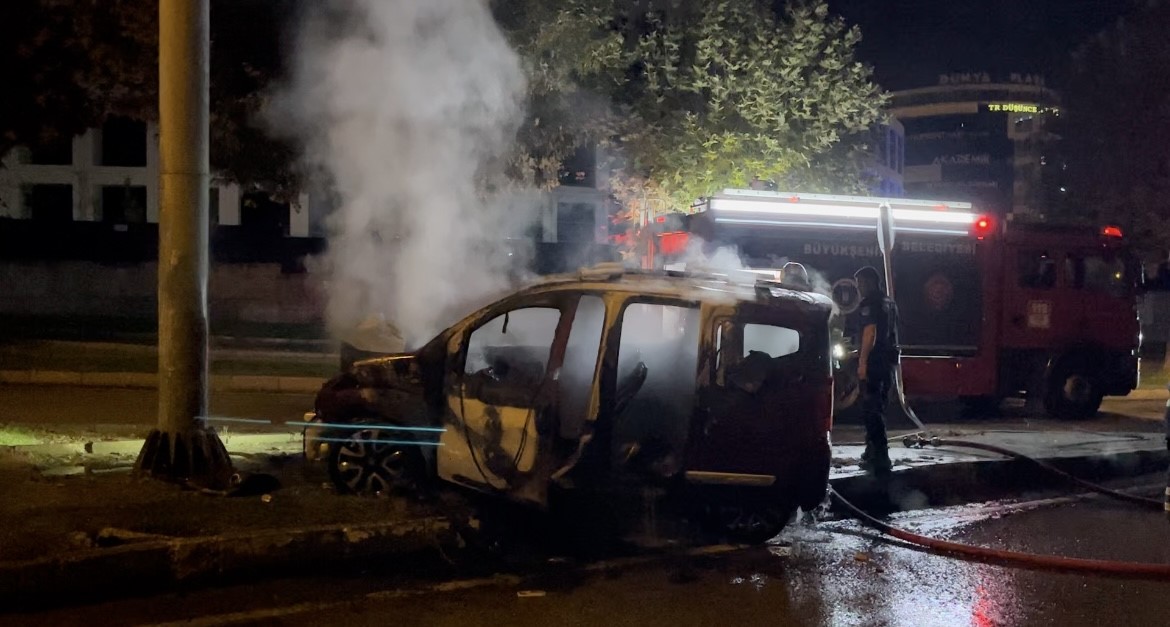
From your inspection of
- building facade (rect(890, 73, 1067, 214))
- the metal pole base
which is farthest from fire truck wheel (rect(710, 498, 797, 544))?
building facade (rect(890, 73, 1067, 214))

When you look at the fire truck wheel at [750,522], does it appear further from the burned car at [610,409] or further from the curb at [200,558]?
the curb at [200,558]

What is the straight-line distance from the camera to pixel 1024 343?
12992 mm

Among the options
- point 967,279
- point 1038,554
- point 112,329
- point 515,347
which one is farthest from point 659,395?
point 112,329

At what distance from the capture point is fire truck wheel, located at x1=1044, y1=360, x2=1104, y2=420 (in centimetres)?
1321

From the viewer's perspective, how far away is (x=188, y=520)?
234 inches

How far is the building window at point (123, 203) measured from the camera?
3700 cm

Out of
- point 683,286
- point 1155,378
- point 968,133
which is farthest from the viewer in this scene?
point 968,133

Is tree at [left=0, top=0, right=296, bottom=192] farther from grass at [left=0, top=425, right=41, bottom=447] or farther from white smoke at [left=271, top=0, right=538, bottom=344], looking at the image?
grass at [left=0, top=425, right=41, bottom=447]

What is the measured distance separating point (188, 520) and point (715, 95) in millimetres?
12896

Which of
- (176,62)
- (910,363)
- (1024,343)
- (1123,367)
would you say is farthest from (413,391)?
(1123,367)

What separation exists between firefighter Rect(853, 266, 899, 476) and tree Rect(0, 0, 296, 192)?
8.79m

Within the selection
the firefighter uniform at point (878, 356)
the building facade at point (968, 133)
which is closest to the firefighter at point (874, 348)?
the firefighter uniform at point (878, 356)

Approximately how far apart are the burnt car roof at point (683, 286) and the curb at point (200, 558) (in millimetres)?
1659

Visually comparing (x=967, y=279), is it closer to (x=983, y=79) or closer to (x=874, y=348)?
(x=874, y=348)
